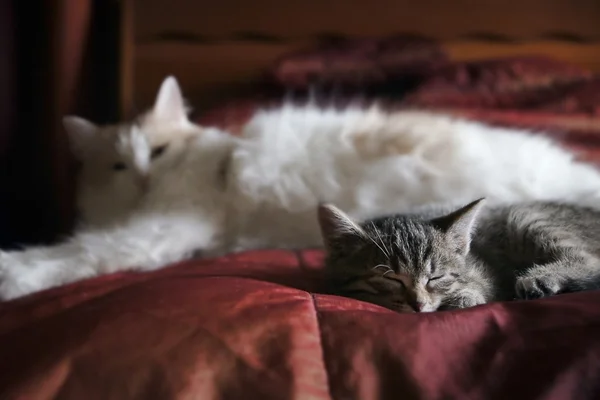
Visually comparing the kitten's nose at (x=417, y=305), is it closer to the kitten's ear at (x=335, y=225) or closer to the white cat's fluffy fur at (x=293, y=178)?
the kitten's ear at (x=335, y=225)

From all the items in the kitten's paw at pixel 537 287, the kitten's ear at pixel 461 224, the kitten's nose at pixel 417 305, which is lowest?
the kitten's nose at pixel 417 305

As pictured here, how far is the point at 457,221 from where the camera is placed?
950mm

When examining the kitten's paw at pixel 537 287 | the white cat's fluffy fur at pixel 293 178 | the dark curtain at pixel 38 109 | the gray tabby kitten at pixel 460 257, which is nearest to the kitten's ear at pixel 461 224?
the gray tabby kitten at pixel 460 257

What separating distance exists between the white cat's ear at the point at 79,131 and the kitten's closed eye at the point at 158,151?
0.18 metres

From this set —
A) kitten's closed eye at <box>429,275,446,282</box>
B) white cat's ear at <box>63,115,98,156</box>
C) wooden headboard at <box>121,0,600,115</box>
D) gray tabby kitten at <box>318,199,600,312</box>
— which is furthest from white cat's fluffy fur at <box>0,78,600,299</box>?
wooden headboard at <box>121,0,600,115</box>

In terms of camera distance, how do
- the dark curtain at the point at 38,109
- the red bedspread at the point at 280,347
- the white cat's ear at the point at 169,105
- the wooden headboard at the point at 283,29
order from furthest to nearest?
the wooden headboard at the point at 283,29, the dark curtain at the point at 38,109, the white cat's ear at the point at 169,105, the red bedspread at the point at 280,347

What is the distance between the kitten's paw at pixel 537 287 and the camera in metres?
0.87

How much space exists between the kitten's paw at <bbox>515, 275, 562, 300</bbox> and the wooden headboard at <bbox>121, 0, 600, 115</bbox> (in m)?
1.81

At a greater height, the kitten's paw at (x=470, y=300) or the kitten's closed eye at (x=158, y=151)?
the kitten's closed eye at (x=158, y=151)

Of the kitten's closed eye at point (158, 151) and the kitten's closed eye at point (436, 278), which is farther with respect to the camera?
the kitten's closed eye at point (158, 151)

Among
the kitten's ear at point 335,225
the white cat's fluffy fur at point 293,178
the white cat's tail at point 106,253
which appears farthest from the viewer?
the white cat's fluffy fur at point 293,178

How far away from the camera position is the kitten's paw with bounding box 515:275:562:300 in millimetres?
866

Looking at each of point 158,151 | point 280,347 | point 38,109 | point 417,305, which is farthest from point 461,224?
point 38,109

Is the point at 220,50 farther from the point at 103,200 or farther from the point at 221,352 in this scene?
the point at 221,352
